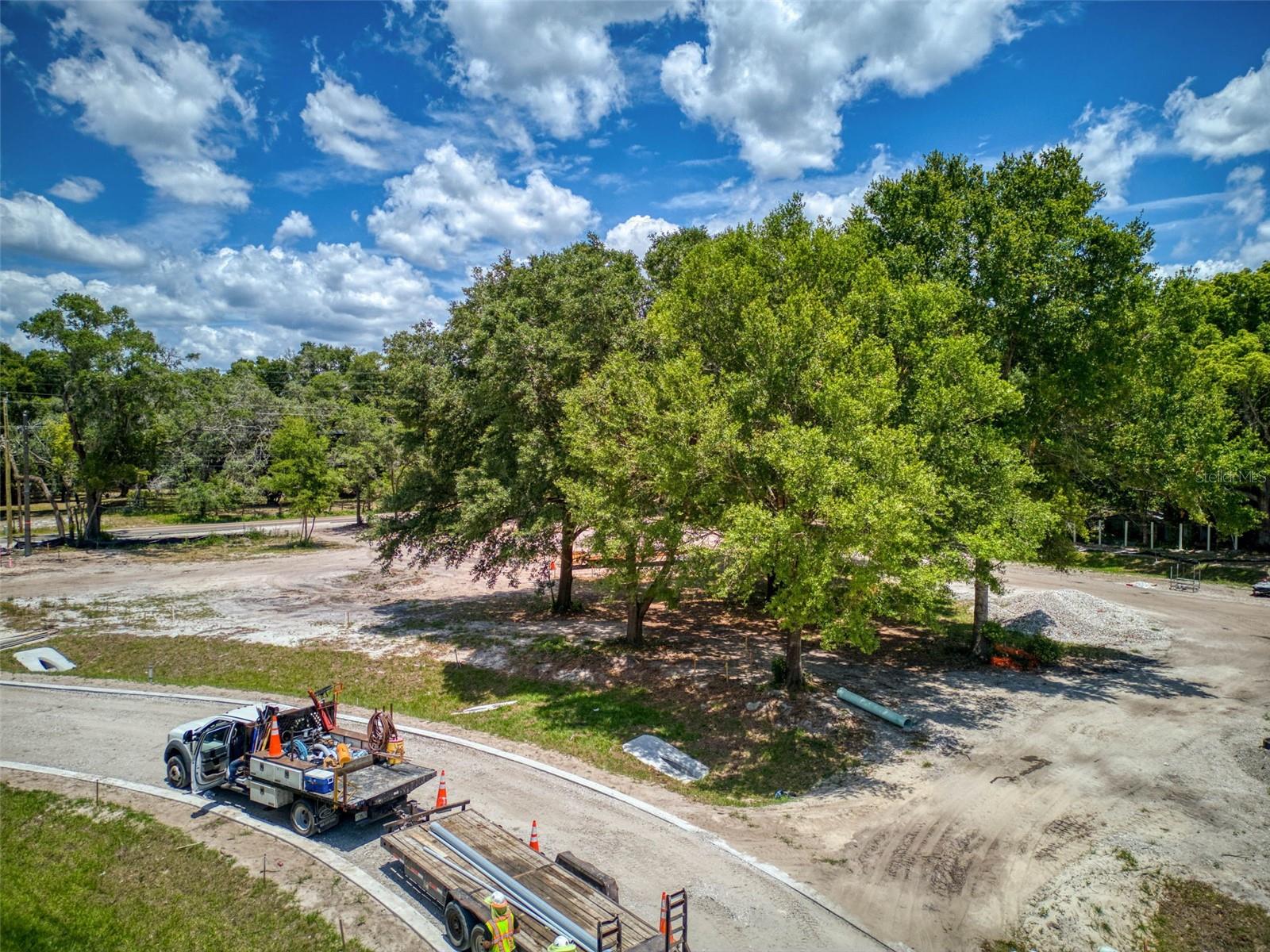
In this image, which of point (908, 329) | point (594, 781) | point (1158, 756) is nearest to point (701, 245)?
point (908, 329)

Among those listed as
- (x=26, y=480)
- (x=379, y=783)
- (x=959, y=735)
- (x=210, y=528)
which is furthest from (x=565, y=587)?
(x=210, y=528)

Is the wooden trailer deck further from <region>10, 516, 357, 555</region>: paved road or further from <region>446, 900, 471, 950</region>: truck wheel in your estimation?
<region>10, 516, 357, 555</region>: paved road

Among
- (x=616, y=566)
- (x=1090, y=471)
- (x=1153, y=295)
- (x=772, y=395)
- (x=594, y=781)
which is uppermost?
(x=1153, y=295)

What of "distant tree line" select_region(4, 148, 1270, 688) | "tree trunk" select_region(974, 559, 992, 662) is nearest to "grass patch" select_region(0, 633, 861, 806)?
"distant tree line" select_region(4, 148, 1270, 688)

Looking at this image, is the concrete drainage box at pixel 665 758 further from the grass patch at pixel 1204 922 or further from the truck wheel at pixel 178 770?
the truck wheel at pixel 178 770

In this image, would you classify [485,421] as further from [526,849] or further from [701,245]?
[526,849]

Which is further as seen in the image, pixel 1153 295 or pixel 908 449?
pixel 1153 295

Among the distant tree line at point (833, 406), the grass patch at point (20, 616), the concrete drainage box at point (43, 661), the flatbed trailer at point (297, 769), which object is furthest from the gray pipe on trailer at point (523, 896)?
the grass patch at point (20, 616)
